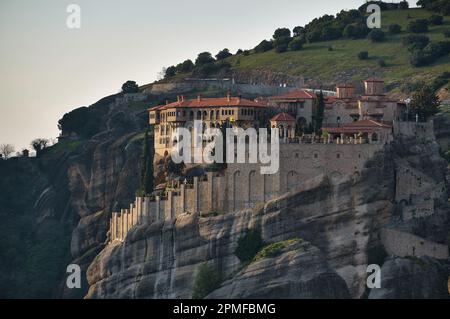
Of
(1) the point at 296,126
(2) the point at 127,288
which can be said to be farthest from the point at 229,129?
(2) the point at 127,288

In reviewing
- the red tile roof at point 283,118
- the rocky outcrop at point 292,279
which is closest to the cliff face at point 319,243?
the rocky outcrop at point 292,279

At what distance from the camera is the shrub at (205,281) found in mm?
171500

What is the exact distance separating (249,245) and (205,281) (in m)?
5.07

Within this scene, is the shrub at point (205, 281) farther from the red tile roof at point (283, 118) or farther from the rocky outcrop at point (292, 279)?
the red tile roof at point (283, 118)

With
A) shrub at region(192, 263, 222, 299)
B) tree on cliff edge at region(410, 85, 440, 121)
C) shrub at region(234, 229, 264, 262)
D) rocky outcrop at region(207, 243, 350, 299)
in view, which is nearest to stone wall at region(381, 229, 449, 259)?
rocky outcrop at region(207, 243, 350, 299)

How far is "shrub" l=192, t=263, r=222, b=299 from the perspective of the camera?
172m

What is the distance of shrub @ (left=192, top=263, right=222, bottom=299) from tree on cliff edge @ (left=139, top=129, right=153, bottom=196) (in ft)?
45.8

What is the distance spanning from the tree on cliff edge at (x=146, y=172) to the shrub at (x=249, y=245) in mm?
15392

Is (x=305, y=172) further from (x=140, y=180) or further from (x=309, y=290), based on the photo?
(x=140, y=180)

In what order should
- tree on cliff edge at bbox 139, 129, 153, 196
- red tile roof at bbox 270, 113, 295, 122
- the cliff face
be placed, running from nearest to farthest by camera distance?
the cliff face
red tile roof at bbox 270, 113, 295, 122
tree on cliff edge at bbox 139, 129, 153, 196

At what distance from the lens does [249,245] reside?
17175cm

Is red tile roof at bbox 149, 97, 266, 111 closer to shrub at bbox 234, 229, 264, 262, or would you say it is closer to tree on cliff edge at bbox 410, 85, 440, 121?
tree on cliff edge at bbox 410, 85, 440, 121

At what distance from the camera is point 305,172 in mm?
171125

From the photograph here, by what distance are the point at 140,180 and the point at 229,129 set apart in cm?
1774
